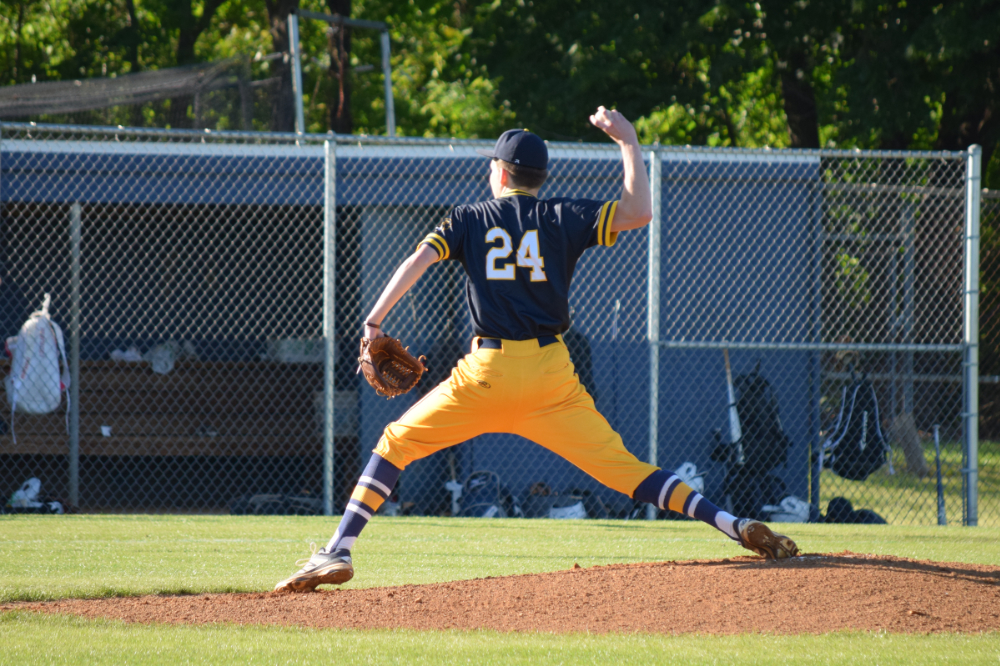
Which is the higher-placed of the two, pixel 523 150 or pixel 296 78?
pixel 296 78

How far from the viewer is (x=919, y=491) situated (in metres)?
9.77

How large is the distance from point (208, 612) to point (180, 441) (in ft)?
20.7

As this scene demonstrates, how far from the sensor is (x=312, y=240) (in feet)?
35.5

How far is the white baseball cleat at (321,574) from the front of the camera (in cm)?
404

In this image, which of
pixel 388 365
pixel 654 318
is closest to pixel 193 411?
pixel 654 318

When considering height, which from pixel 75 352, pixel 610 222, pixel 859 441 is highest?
pixel 610 222

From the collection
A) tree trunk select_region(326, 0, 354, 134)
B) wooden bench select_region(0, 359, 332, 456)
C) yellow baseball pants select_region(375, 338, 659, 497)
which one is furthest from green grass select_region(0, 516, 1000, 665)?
tree trunk select_region(326, 0, 354, 134)

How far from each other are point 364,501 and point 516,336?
3.30ft

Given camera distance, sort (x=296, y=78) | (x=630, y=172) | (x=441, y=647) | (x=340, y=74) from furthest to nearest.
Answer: (x=340, y=74)
(x=296, y=78)
(x=630, y=172)
(x=441, y=647)

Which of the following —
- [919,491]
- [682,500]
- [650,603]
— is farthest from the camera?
[919,491]

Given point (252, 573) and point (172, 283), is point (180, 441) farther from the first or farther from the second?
point (252, 573)

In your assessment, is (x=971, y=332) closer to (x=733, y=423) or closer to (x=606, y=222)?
(x=733, y=423)

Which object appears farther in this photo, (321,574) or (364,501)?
(364,501)

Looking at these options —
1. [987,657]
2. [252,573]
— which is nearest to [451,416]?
[252,573]
